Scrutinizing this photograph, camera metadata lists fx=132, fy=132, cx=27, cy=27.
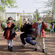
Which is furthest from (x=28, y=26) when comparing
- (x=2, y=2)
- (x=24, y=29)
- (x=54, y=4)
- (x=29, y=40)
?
(x=2, y=2)

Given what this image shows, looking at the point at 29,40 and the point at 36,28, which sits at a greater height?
the point at 36,28

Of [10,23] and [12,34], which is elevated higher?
[10,23]

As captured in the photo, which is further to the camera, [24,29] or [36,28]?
[24,29]

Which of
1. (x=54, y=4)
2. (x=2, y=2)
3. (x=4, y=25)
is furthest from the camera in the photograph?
(x=2, y=2)

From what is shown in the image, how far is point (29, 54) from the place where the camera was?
212 inches

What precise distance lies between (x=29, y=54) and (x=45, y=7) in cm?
1281

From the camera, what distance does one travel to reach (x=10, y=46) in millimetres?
5988

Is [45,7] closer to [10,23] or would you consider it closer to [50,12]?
[50,12]

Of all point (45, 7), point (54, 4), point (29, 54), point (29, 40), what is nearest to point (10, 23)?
point (29, 40)

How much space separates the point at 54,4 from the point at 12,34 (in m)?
10.7

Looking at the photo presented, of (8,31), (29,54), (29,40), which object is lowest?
(29,54)

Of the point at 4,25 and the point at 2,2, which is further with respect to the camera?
the point at 2,2

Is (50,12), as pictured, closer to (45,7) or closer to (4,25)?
(45,7)

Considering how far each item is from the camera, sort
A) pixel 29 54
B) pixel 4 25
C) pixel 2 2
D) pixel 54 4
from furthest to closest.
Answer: pixel 2 2, pixel 54 4, pixel 4 25, pixel 29 54
